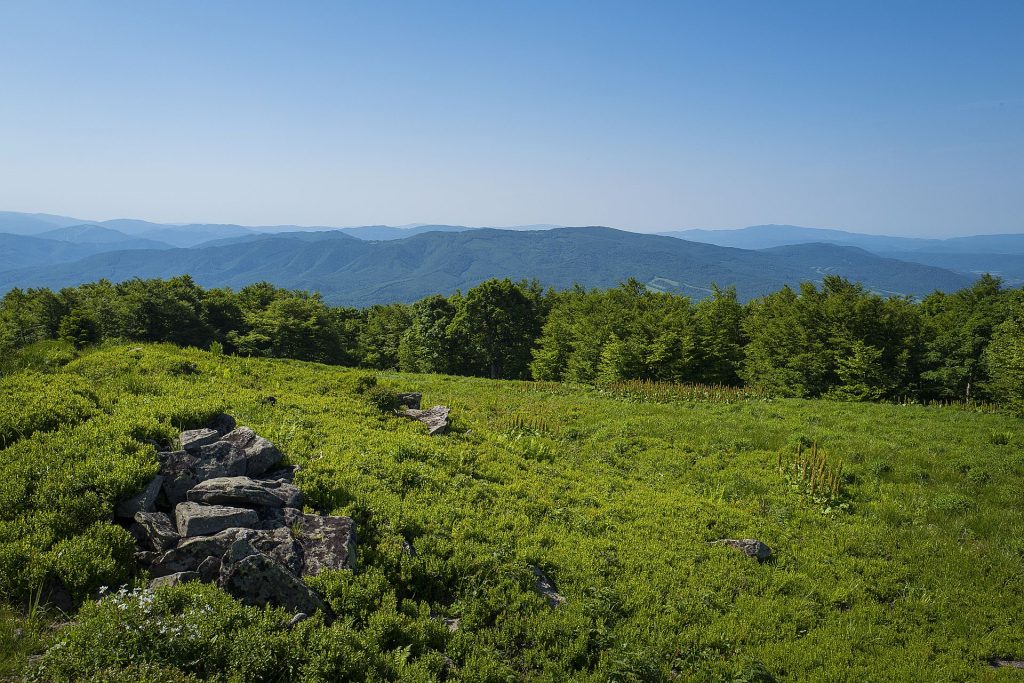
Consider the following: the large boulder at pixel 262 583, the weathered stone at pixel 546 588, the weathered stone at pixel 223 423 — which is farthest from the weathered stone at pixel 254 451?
the weathered stone at pixel 546 588

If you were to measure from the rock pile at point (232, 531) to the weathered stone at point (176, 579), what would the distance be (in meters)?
0.01

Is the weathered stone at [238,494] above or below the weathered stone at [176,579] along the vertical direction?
above

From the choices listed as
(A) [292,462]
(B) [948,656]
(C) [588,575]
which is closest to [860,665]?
(B) [948,656]

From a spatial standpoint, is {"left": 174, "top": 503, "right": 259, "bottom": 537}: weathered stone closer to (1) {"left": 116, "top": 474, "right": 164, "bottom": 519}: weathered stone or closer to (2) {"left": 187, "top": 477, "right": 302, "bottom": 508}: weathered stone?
(2) {"left": 187, "top": 477, "right": 302, "bottom": 508}: weathered stone

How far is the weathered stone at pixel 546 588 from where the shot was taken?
29.4 feet

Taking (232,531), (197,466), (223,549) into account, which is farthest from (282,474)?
(223,549)

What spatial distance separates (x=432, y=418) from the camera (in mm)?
18891

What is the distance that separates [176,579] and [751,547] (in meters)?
12.2

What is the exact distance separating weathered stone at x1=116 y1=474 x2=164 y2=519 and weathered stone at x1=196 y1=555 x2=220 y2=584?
1966 mm

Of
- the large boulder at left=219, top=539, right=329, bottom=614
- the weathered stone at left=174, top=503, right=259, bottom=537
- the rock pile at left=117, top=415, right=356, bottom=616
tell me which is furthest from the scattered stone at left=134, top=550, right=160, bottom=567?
the large boulder at left=219, top=539, right=329, bottom=614

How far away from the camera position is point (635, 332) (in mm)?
51031

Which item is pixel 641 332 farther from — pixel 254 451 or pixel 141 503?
pixel 141 503

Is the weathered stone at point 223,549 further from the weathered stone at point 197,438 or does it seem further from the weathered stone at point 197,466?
the weathered stone at point 197,438

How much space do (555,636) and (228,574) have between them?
17.7 ft
